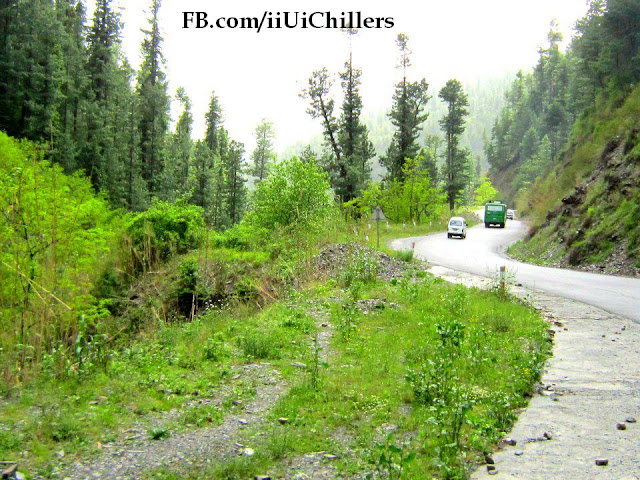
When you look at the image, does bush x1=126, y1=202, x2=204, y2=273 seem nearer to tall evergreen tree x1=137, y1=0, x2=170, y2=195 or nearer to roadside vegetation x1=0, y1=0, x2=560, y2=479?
roadside vegetation x1=0, y1=0, x2=560, y2=479

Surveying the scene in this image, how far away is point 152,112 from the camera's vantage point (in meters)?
49.9

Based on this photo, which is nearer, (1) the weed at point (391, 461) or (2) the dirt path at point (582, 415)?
(1) the weed at point (391, 461)

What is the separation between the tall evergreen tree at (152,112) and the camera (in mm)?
49469

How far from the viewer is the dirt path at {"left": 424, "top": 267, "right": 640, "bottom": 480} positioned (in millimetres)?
4500

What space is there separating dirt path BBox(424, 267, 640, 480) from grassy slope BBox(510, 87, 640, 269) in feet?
34.9

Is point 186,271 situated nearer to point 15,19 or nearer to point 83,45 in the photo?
point 15,19

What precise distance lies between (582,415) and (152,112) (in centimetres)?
5057

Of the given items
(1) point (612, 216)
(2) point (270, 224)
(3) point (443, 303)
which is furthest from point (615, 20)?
(3) point (443, 303)

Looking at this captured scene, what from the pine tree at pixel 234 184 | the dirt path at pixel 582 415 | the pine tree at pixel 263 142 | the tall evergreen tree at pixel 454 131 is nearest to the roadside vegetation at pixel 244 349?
the dirt path at pixel 582 415

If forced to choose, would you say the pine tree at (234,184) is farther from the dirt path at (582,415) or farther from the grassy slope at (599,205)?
the dirt path at (582,415)

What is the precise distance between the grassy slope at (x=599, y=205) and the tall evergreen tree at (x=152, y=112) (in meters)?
35.5

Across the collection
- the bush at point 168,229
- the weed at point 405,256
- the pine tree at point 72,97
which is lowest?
the weed at point 405,256

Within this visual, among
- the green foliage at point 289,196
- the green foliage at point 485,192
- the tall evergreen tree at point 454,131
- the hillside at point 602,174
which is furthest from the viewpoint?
the green foliage at point 485,192

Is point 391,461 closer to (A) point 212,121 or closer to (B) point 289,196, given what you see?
(B) point 289,196
